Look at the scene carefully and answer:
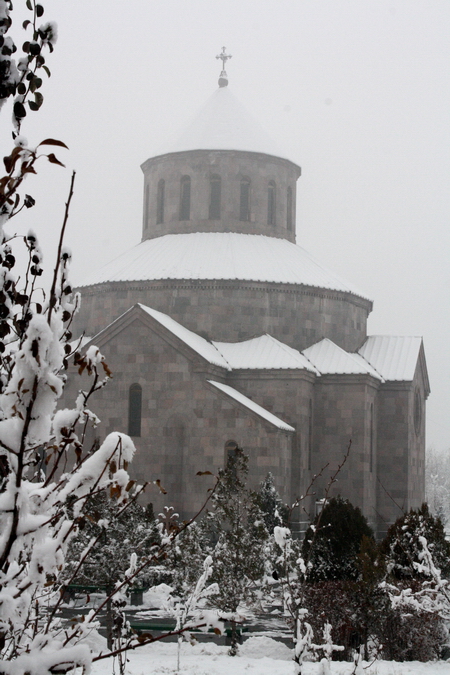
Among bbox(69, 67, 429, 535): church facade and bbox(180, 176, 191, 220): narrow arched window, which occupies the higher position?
bbox(180, 176, 191, 220): narrow arched window

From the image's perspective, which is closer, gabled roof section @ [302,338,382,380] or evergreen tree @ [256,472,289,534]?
evergreen tree @ [256,472,289,534]

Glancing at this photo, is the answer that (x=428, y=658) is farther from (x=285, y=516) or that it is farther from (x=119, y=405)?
(x=119, y=405)

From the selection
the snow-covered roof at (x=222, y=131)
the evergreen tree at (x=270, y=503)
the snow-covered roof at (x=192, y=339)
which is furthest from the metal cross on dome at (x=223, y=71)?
the evergreen tree at (x=270, y=503)

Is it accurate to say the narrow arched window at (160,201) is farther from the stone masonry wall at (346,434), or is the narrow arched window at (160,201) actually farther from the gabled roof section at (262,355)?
the stone masonry wall at (346,434)

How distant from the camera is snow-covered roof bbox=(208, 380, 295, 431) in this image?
21375mm

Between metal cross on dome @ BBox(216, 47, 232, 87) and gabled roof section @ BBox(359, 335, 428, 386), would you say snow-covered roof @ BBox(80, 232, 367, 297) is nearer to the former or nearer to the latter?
gabled roof section @ BBox(359, 335, 428, 386)

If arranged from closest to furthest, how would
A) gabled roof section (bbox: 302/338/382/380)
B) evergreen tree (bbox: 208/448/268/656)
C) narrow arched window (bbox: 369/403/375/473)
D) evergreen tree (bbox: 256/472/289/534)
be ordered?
evergreen tree (bbox: 208/448/268/656) < evergreen tree (bbox: 256/472/289/534) < gabled roof section (bbox: 302/338/382/380) < narrow arched window (bbox: 369/403/375/473)

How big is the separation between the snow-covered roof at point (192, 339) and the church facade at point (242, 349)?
4.0 inches

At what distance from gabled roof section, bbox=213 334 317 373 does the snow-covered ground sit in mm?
12614

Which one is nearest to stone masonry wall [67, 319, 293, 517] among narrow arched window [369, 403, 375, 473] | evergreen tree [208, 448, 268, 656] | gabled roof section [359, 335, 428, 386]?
narrow arched window [369, 403, 375, 473]

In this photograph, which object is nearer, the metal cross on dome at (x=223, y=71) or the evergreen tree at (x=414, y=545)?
the evergreen tree at (x=414, y=545)

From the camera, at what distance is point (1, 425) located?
2.84 m

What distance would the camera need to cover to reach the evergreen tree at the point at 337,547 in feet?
40.8

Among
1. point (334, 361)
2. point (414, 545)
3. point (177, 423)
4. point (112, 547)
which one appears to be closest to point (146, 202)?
point (334, 361)
